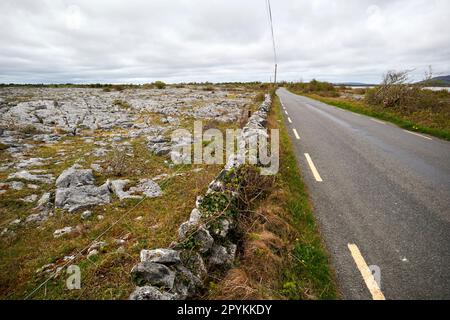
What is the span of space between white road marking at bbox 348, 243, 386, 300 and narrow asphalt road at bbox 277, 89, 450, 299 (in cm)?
1

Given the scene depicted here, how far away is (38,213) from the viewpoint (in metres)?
5.73

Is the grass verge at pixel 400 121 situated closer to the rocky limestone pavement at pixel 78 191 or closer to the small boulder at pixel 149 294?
the small boulder at pixel 149 294

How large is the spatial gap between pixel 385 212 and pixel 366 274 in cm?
203

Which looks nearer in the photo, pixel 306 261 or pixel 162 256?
pixel 162 256

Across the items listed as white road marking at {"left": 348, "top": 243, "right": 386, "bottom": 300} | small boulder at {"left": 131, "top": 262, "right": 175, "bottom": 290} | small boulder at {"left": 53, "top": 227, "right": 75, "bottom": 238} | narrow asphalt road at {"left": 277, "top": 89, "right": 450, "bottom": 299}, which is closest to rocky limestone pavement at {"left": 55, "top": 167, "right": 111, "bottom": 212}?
small boulder at {"left": 53, "top": 227, "right": 75, "bottom": 238}

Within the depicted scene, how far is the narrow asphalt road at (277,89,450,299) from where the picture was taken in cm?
345

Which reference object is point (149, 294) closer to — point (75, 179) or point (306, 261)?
point (306, 261)

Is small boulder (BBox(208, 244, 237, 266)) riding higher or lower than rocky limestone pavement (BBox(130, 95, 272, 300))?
lower

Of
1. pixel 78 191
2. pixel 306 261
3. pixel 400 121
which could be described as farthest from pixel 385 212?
pixel 400 121

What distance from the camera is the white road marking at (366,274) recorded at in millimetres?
3205

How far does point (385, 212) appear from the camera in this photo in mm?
5027

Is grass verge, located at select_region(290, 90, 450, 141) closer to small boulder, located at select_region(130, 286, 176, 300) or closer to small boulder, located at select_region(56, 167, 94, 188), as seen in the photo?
small boulder, located at select_region(130, 286, 176, 300)

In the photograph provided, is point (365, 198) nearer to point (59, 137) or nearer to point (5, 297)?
point (5, 297)
